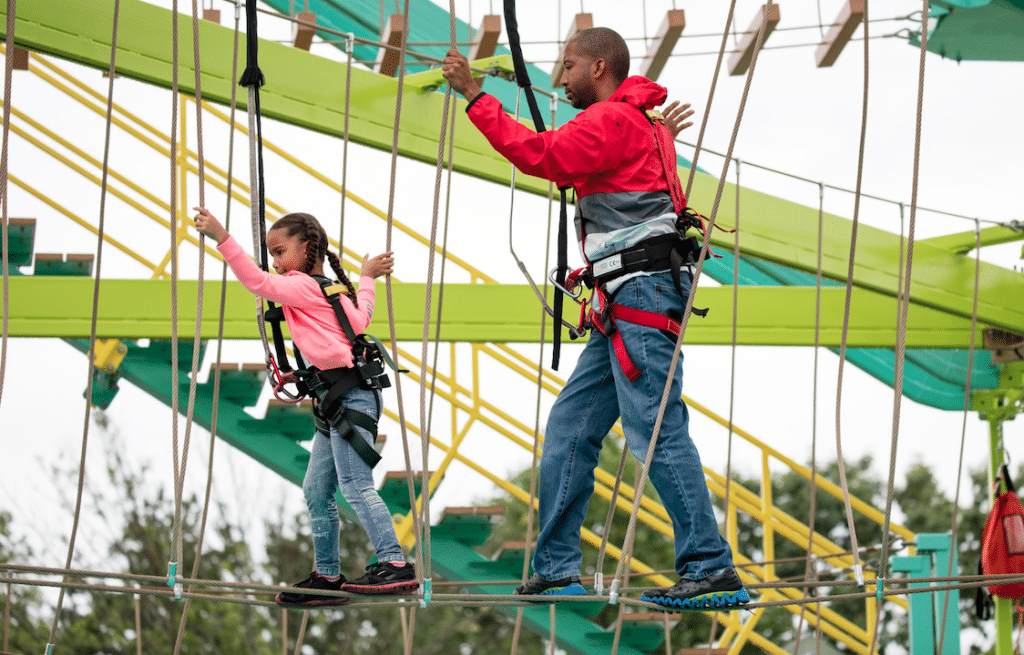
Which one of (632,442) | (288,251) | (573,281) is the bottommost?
(632,442)

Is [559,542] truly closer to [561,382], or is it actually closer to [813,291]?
[813,291]

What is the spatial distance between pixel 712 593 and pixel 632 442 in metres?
0.36

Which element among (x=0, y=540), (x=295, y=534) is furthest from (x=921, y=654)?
(x=0, y=540)

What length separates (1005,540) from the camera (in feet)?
15.0

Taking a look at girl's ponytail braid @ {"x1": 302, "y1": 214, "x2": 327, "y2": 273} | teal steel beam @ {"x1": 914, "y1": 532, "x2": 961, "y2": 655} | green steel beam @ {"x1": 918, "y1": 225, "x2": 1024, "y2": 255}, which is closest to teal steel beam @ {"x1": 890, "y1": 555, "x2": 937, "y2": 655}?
teal steel beam @ {"x1": 914, "y1": 532, "x2": 961, "y2": 655}

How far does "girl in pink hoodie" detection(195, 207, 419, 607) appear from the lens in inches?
101

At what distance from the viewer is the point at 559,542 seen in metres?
2.41

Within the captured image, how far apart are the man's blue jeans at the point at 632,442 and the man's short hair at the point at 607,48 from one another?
48 cm

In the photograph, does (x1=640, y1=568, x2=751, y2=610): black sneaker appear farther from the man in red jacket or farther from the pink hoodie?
the pink hoodie

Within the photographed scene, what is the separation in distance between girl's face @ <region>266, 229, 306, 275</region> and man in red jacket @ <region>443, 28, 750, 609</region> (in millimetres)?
730

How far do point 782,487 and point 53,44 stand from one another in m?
14.4

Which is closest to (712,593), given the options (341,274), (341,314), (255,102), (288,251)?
(341,314)

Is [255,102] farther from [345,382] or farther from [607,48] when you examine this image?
[607,48]

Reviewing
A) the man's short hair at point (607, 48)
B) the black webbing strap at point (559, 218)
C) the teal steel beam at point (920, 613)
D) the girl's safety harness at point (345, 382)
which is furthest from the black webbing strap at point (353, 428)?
the teal steel beam at point (920, 613)
